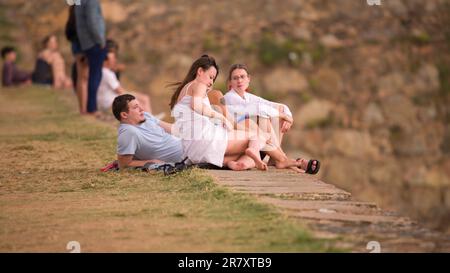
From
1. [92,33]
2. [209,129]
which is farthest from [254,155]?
[92,33]

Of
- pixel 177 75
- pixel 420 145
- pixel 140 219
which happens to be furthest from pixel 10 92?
pixel 140 219

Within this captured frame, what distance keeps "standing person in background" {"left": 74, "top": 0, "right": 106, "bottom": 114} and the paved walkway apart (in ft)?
15.6

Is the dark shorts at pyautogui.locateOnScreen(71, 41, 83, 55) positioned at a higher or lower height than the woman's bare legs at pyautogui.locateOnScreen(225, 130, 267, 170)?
higher

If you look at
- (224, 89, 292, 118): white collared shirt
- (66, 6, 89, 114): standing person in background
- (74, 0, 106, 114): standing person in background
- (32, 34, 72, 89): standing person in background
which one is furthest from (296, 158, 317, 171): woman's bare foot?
(32, 34, 72, 89): standing person in background

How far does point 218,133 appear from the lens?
28.0 ft

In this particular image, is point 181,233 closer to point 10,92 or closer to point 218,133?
point 218,133

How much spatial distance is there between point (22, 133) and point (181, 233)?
20.3ft

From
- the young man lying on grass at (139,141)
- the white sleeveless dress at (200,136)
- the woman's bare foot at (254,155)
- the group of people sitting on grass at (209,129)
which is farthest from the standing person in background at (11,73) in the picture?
the woman's bare foot at (254,155)

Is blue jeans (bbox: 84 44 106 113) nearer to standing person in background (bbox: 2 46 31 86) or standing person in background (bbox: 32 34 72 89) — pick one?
standing person in background (bbox: 32 34 72 89)

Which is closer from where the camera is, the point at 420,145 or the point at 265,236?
the point at 265,236

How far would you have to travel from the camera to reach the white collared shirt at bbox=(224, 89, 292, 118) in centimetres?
888

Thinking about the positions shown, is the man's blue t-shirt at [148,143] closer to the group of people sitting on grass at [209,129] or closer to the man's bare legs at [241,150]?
the group of people sitting on grass at [209,129]

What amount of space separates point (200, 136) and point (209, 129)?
0.37 ft

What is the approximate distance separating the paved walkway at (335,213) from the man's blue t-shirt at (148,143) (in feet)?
2.11
